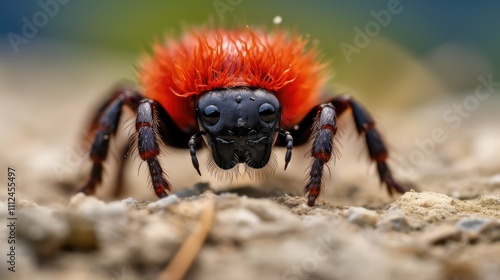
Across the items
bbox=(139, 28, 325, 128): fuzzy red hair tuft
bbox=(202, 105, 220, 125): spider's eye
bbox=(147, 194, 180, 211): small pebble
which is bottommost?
bbox=(147, 194, 180, 211): small pebble

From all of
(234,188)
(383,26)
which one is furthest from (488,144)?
(383,26)

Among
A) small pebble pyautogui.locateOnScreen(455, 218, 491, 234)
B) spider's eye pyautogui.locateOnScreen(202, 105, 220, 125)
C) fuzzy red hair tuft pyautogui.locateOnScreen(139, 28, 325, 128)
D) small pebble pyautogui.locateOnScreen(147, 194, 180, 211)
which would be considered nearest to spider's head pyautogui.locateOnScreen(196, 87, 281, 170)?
spider's eye pyautogui.locateOnScreen(202, 105, 220, 125)

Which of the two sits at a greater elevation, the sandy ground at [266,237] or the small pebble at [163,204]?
the small pebble at [163,204]

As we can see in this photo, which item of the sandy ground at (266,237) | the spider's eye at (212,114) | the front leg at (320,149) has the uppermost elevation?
the spider's eye at (212,114)

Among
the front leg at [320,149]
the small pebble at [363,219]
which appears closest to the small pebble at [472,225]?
the small pebble at [363,219]

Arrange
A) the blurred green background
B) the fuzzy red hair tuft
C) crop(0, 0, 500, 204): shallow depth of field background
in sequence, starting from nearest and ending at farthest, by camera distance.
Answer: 1. the fuzzy red hair tuft
2. crop(0, 0, 500, 204): shallow depth of field background
3. the blurred green background

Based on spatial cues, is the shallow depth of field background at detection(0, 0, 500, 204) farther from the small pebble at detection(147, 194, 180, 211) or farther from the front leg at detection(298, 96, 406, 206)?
the small pebble at detection(147, 194, 180, 211)

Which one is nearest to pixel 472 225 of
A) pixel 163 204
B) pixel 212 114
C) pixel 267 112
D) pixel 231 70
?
pixel 267 112

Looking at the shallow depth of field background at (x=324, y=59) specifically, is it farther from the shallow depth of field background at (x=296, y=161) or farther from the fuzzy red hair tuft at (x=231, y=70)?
the fuzzy red hair tuft at (x=231, y=70)
